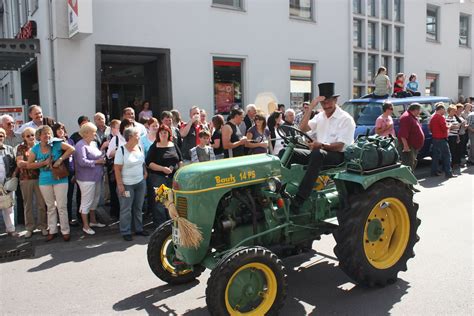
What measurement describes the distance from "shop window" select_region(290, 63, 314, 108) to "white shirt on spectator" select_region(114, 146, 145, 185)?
8685 millimetres

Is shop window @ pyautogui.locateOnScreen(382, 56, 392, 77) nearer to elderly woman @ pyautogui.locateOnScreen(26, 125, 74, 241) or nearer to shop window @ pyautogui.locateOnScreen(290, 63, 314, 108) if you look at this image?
shop window @ pyautogui.locateOnScreen(290, 63, 314, 108)

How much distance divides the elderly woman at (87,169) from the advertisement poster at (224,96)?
20.6 ft

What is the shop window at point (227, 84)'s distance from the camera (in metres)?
12.7

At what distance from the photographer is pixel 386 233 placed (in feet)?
15.6

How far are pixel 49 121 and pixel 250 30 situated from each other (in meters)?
7.07

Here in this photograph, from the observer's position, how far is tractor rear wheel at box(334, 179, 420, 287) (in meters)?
4.25

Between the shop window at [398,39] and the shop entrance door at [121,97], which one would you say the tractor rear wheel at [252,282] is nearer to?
the shop entrance door at [121,97]

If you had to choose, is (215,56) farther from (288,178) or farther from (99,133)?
(288,178)

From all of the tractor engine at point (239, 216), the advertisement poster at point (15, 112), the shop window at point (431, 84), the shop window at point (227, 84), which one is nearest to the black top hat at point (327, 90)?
the tractor engine at point (239, 216)

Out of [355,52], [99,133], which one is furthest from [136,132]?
[355,52]

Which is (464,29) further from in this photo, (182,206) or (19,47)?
(182,206)

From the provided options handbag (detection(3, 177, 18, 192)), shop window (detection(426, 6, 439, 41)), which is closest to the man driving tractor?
handbag (detection(3, 177, 18, 192))

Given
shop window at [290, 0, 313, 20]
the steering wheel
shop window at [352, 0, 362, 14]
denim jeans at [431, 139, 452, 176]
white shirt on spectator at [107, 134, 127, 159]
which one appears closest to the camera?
the steering wheel

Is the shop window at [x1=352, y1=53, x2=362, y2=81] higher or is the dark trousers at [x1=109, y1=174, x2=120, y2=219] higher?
the shop window at [x1=352, y1=53, x2=362, y2=81]
